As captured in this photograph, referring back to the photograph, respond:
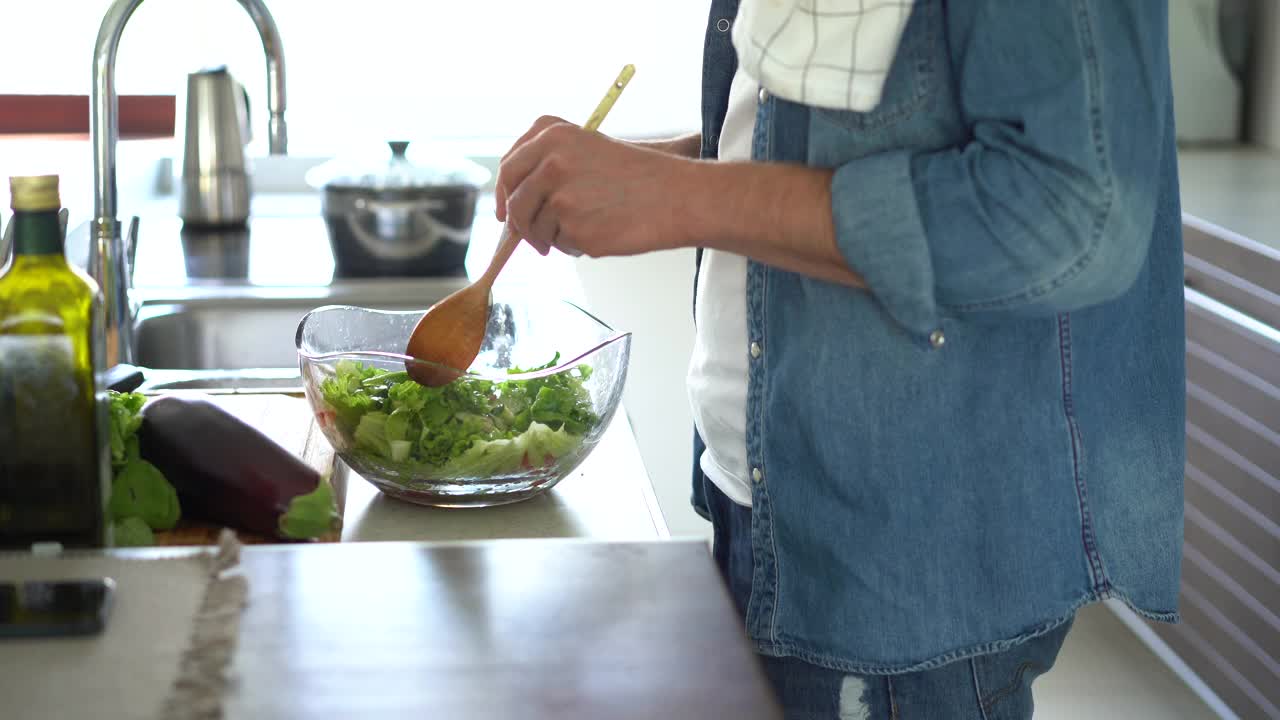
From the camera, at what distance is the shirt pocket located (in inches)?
30.8

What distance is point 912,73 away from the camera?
0.79 meters

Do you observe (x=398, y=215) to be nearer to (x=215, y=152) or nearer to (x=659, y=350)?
(x=215, y=152)

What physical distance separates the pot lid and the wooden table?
4.13 feet

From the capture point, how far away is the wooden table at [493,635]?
0.52 metres

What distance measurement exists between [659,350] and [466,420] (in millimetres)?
2063

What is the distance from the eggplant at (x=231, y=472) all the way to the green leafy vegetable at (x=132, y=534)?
6 centimetres

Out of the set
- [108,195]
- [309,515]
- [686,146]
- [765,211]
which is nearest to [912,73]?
[765,211]

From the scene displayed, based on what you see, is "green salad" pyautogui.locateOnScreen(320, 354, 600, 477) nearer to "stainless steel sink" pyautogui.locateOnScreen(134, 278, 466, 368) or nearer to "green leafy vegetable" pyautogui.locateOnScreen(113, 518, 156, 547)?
"green leafy vegetable" pyautogui.locateOnScreen(113, 518, 156, 547)

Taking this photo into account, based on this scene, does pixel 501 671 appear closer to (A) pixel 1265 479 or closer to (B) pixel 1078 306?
(B) pixel 1078 306

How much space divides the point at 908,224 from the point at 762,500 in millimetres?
252

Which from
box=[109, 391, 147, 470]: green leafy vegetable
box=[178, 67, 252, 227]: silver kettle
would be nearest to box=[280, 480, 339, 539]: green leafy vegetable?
box=[109, 391, 147, 470]: green leafy vegetable

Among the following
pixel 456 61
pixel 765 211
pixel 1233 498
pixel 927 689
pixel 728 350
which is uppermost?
pixel 456 61

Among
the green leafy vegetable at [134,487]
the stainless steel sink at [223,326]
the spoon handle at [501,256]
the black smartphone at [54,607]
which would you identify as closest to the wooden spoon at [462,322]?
the spoon handle at [501,256]

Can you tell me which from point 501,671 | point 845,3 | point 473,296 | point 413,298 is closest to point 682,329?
point 413,298
